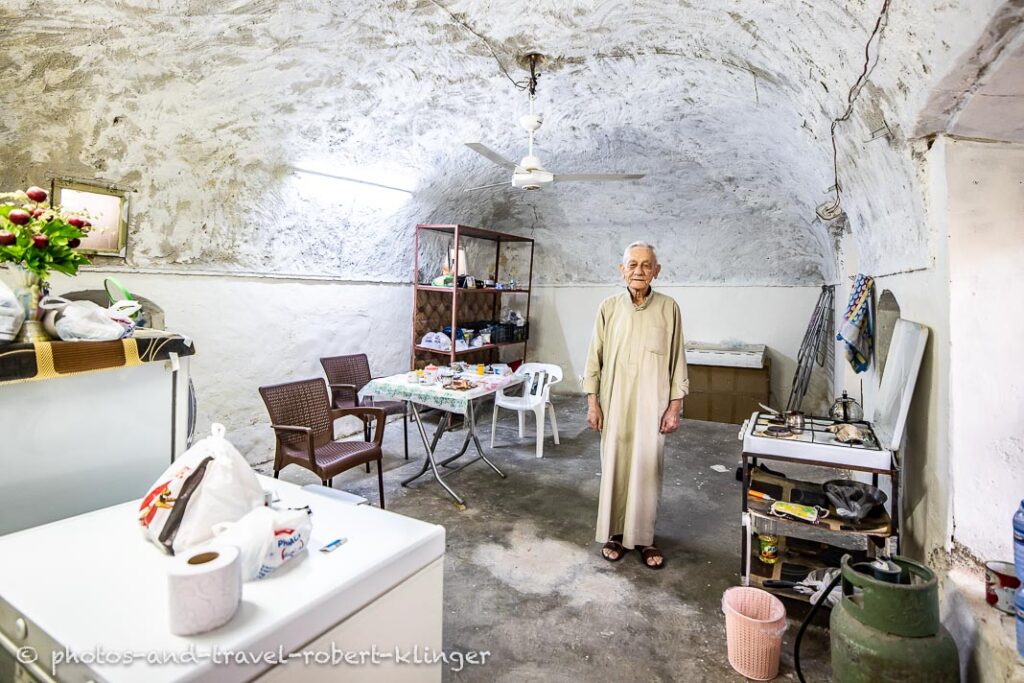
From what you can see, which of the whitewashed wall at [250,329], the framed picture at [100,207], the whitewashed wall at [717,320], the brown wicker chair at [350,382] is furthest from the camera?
the whitewashed wall at [717,320]

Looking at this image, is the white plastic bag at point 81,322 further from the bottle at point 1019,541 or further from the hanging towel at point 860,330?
the hanging towel at point 860,330

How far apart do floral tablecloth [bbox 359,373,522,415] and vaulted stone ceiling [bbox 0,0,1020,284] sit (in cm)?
139

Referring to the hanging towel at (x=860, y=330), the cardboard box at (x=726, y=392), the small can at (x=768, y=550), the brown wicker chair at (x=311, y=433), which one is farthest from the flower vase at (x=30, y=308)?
the cardboard box at (x=726, y=392)

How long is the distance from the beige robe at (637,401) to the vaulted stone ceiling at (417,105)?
3.37 ft

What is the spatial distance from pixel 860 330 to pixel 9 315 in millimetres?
3426

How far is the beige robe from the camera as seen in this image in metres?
2.45

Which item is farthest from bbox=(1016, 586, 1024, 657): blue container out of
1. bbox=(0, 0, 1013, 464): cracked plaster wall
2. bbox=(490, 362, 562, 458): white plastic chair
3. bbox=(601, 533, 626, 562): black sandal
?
bbox=(490, 362, 562, 458): white plastic chair

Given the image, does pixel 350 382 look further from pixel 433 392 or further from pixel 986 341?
pixel 986 341

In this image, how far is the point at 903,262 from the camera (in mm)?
2143

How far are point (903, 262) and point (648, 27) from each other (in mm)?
1568

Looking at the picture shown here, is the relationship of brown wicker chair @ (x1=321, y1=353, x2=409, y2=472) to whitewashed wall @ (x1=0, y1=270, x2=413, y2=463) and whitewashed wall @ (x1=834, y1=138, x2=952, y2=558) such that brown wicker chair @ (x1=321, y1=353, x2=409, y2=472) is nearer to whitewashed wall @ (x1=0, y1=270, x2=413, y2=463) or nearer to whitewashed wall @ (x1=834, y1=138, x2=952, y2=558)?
whitewashed wall @ (x1=0, y1=270, x2=413, y2=463)

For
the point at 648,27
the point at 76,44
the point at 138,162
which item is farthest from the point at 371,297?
the point at 648,27

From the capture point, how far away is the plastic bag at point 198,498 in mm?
1051

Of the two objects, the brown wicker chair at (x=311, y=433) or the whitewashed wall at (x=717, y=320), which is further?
the whitewashed wall at (x=717, y=320)
